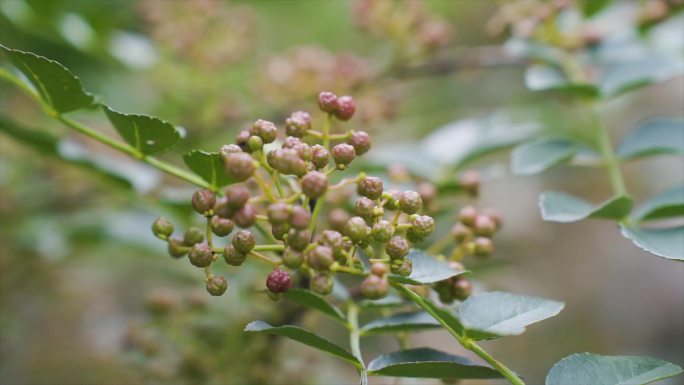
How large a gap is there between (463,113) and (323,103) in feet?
5.99

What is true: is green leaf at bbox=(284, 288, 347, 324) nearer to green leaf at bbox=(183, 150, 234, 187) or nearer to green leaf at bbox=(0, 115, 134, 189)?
green leaf at bbox=(183, 150, 234, 187)

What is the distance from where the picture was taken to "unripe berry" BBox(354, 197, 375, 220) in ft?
3.13

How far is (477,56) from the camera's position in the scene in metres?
2.27

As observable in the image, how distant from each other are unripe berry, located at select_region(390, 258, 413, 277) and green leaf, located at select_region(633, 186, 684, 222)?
0.53 metres

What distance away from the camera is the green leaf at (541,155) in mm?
1328

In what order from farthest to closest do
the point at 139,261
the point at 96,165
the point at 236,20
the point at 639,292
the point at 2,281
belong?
the point at 639,292 → the point at 139,261 → the point at 236,20 → the point at 2,281 → the point at 96,165

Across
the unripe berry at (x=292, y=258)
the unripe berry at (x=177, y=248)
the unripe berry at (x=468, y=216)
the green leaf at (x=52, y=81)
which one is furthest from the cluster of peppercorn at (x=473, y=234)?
the green leaf at (x=52, y=81)

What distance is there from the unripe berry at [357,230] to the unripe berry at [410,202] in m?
0.08

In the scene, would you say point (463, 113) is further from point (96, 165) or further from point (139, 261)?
point (96, 165)

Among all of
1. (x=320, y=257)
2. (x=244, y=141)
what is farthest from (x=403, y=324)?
(x=244, y=141)

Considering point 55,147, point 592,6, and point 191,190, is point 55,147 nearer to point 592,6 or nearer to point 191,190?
point 191,190

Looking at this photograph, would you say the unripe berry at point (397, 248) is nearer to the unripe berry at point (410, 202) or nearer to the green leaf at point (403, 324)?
the unripe berry at point (410, 202)

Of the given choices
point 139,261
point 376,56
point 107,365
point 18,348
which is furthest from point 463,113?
point 18,348

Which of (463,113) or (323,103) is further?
(463,113)
